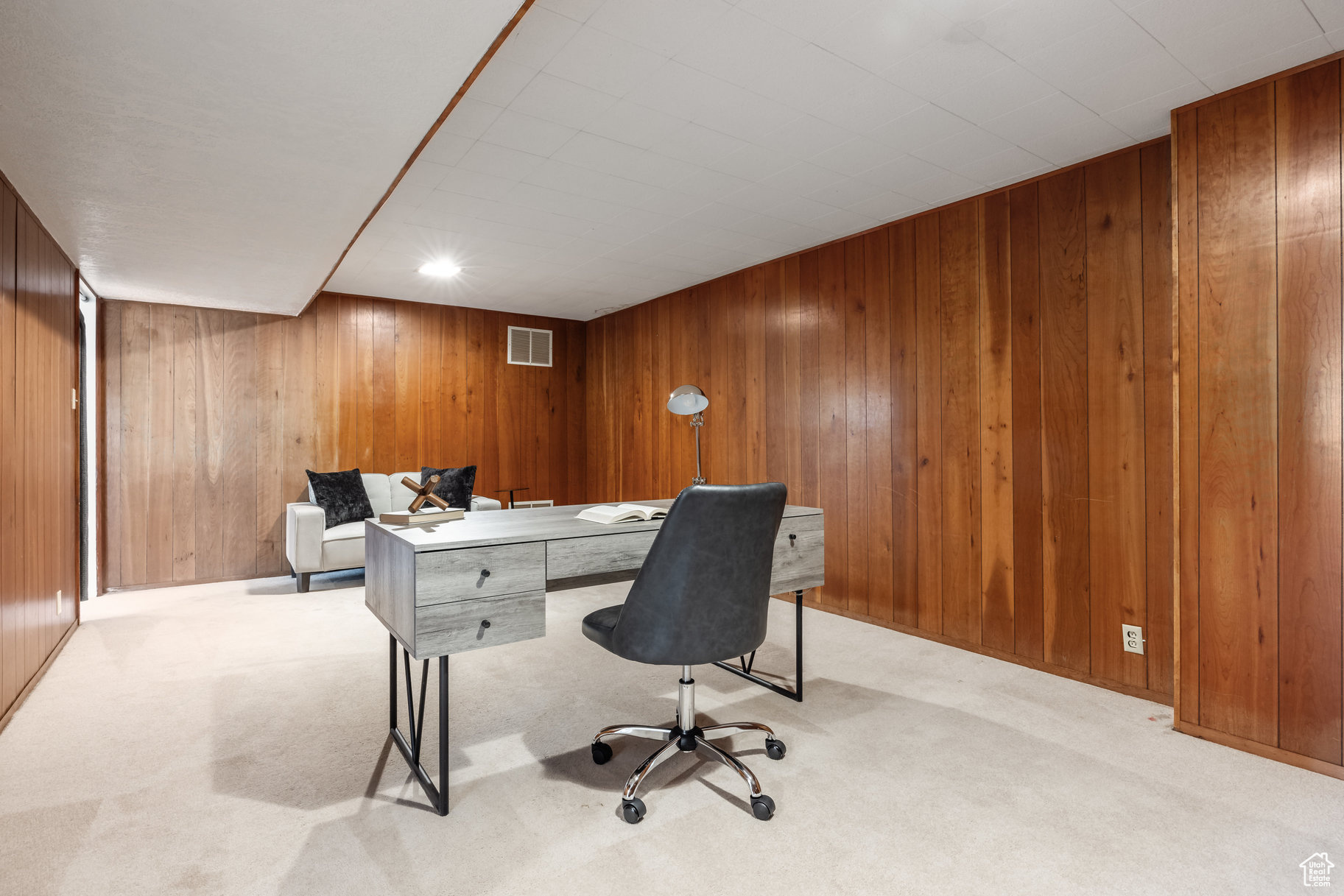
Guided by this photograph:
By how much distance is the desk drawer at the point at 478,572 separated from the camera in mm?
1739

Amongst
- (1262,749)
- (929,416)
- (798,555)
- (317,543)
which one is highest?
(929,416)

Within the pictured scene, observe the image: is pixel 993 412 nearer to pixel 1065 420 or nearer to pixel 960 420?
pixel 960 420

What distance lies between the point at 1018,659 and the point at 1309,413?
5.14ft

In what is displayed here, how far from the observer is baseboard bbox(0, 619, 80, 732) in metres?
2.48

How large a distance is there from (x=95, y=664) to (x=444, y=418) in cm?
314

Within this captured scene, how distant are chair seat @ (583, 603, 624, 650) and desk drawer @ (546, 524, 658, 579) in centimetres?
14

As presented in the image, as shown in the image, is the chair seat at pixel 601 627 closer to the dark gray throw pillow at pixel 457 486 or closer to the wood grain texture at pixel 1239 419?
the wood grain texture at pixel 1239 419

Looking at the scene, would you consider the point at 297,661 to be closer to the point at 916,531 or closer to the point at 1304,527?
the point at 916,531

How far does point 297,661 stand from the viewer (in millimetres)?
3178

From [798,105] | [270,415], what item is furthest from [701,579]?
[270,415]

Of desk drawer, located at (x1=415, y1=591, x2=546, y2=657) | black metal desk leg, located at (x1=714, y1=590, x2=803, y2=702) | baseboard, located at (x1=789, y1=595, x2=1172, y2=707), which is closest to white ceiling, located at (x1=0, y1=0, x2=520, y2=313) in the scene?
desk drawer, located at (x1=415, y1=591, x2=546, y2=657)

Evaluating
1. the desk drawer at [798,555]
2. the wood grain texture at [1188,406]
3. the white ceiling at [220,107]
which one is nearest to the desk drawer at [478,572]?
the desk drawer at [798,555]

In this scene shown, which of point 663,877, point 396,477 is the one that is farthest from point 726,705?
point 396,477

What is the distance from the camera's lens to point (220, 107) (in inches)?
78.7
